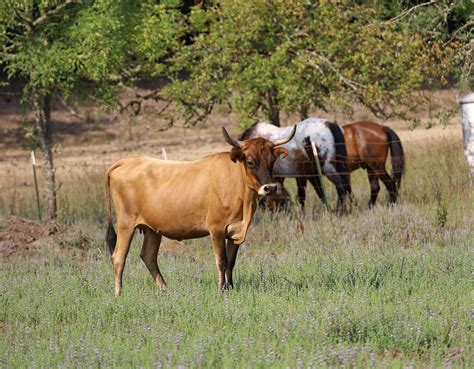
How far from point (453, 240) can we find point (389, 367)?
21.4 feet

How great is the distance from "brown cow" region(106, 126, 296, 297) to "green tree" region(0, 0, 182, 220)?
5.75 metres

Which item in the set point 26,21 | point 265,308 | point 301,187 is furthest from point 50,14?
point 265,308

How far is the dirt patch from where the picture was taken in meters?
14.0

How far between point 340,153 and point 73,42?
4893mm

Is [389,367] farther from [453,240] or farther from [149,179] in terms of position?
[453,240]

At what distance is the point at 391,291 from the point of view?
954 cm

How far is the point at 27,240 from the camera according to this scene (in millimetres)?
14773

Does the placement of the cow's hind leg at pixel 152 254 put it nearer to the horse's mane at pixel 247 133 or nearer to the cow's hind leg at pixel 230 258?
the cow's hind leg at pixel 230 258

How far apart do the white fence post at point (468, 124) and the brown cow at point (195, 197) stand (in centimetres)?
755

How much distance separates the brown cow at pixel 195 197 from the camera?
10.4 meters

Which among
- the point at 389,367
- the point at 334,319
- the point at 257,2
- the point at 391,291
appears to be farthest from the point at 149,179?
the point at 257,2

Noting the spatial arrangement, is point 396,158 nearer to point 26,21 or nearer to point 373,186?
point 373,186

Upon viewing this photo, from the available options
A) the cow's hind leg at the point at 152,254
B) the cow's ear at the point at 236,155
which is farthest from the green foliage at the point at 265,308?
the cow's ear at the point at 236,155

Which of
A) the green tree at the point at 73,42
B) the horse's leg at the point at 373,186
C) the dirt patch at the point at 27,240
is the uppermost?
the green tree at the point at 73,42
